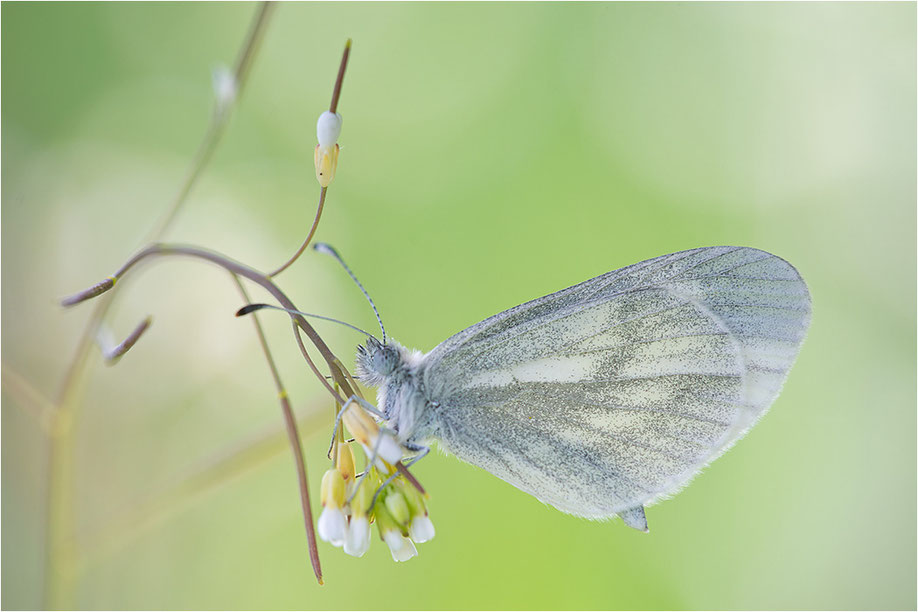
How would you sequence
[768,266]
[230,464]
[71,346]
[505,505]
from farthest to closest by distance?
[71,346] → [505,505] → [230,464] → [768,266]

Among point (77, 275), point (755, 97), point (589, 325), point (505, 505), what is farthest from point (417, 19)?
point (589, 325)

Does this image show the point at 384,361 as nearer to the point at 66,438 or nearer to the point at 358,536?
the point at 358,536


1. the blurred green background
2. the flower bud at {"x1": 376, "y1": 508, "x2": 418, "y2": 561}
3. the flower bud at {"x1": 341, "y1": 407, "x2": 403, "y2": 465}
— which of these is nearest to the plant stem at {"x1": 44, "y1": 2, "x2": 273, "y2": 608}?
the flower bud at {"x1": 341, "y1": 407, "x2": 403, "y2": 465}

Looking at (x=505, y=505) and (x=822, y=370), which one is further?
(x=822, y=370)

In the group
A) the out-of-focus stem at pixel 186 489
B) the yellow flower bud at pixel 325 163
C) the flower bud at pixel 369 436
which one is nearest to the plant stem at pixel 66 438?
the out-of-focus stem at pixel 186 489

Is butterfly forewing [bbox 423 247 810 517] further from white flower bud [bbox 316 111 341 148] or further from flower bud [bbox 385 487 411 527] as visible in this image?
white flower bud [bbox 316 111 341 148]

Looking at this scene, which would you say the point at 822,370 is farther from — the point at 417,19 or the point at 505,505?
the point at 417,19

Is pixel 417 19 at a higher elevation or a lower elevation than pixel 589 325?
higher

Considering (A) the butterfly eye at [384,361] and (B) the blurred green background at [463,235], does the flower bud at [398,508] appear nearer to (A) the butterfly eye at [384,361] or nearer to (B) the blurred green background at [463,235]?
(A) the butterfly eye at [384,361]
